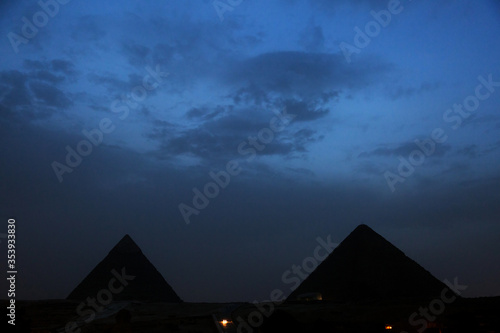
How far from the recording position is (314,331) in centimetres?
2391

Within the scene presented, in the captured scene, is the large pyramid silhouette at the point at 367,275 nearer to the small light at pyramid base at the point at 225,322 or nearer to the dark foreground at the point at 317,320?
the dark foreground at the point at 317,320

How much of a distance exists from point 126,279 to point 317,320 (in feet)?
86.8

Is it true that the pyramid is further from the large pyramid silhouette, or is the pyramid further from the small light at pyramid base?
the small light at pyramid base

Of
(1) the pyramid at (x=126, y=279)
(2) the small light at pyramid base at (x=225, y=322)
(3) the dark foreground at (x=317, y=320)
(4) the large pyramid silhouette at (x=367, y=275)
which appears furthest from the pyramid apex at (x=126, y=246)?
(2) the small light at pyramid base at (x=225, y=322)

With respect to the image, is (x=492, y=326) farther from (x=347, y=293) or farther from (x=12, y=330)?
(x=12, y=330)

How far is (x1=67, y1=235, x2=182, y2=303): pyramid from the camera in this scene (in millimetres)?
46000

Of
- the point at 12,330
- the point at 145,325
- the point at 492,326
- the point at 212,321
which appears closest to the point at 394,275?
the point at 492,326

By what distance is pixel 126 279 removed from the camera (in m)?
46.7

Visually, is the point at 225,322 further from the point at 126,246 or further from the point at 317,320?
the point at 126,246

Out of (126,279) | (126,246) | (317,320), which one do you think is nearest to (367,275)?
(317,320)

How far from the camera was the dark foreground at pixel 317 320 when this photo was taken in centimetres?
2478

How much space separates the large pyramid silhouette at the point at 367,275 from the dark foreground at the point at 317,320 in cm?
345

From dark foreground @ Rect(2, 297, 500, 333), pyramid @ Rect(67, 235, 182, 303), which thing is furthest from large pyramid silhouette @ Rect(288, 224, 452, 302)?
pyramid @ Rect(67, 235, 182, 303)

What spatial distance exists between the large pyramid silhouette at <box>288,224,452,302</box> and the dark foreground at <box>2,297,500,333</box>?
345cm
